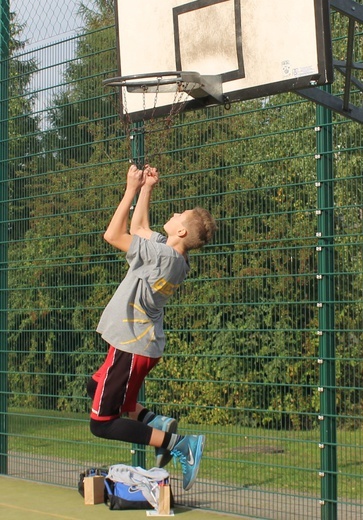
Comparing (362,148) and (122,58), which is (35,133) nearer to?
(122,58)

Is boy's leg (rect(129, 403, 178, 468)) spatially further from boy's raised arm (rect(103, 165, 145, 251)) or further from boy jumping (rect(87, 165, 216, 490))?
boy's raised arm (rect(103, 165, 145, 251))

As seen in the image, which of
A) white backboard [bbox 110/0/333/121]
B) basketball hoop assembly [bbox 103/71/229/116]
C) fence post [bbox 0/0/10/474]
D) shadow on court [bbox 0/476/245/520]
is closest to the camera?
white backboard [bbox 110/0/333/121]

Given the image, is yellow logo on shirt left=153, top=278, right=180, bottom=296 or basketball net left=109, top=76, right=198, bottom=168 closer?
yellow logo on shirt left=153, top=278, right=180, bottom=296

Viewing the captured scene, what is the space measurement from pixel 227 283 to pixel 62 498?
2.03 m

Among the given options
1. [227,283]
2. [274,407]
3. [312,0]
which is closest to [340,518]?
[274,407]

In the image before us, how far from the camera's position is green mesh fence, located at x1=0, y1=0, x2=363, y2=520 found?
6.01 meters

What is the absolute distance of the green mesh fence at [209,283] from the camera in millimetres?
6008

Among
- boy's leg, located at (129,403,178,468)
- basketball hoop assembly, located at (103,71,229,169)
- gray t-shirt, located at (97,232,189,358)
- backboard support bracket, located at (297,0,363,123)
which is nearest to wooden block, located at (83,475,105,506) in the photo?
boy's leg, located at (129,403,178,468)

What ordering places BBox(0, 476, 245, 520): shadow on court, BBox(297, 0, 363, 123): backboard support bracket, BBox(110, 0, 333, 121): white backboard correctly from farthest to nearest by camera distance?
BBox(0, 476, 245, 520): shadow on court, BBox(110, 0, 333, 121): white backboard, BBox(297, 0, 363, 123): backboard support bracket

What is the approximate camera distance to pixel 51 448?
806cm

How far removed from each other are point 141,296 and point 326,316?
1190 millimetres

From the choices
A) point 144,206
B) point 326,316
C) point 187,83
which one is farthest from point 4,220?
point 326,316

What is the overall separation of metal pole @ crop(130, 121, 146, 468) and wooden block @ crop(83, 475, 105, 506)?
39cm

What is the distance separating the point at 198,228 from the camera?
5.60 metres
